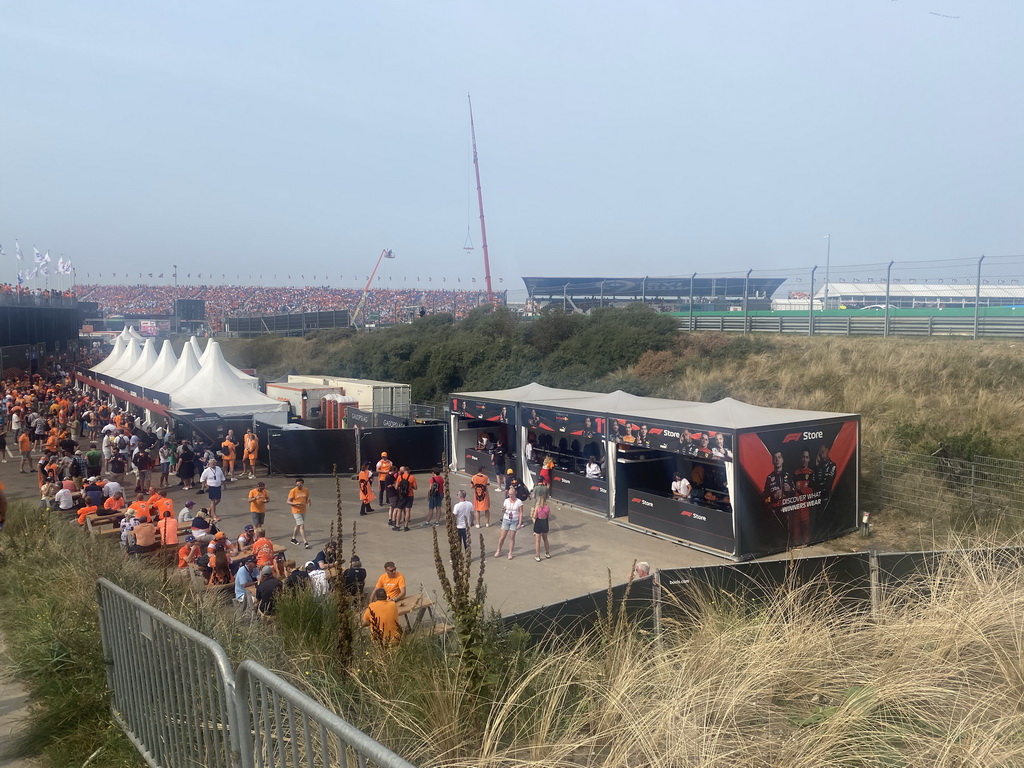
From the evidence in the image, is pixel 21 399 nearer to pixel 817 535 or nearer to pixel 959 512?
pixel 817 535

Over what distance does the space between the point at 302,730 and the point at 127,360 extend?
37123mm

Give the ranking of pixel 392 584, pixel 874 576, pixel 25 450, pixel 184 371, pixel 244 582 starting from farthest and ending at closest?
1. pixel 184 371
2. pixel 25 450
3. pixel 244 582
4. pixel 392 584
5. pixel 874 576

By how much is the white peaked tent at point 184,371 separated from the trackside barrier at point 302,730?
25.8m

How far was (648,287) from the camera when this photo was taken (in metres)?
35.4

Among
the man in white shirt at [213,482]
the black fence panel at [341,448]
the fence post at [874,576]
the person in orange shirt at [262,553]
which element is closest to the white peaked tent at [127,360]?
the black fence panel at [341,448]

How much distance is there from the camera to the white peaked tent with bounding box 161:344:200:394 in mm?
27383

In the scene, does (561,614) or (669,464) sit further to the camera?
(669,464)

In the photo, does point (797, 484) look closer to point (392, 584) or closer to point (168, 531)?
point (392, 584)

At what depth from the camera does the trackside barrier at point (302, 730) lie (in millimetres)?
2221

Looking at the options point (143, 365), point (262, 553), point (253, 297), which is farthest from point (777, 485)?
point (253, 297)

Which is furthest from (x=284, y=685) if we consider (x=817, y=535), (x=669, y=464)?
(x=669, y=464)

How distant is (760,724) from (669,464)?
14.8 m

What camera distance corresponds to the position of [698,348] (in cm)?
3012

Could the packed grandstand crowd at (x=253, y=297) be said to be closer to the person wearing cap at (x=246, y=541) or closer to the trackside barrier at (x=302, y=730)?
the person wearing cap at (x=246, y=541)
